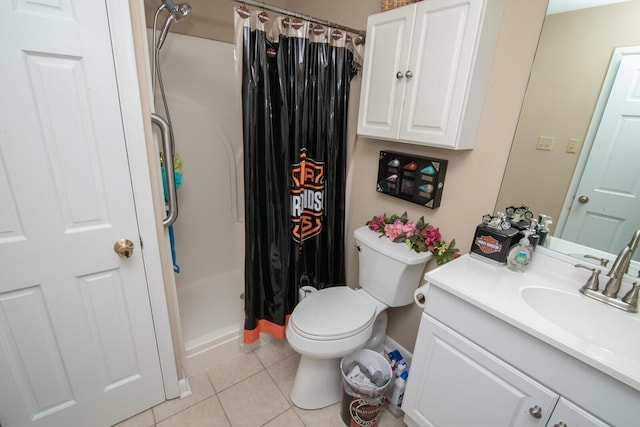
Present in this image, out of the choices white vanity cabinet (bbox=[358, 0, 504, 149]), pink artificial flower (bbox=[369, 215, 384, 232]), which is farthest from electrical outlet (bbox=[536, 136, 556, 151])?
pink artificial flower (bbox=[369, 215, 384, 232])

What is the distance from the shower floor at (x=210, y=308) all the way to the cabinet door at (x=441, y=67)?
145cm

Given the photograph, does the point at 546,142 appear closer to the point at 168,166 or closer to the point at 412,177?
the point at 412,177

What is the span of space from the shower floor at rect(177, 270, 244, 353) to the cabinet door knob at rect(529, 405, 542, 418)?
139 cm

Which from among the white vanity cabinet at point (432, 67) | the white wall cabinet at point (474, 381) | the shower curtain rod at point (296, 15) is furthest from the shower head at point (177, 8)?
the white wall cabinet at point (474, 381)

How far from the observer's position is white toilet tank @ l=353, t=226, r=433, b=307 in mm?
1379

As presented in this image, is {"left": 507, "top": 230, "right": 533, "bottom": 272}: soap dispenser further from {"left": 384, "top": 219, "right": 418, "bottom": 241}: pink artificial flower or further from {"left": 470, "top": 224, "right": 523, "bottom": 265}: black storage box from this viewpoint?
{"left": 384, "top": 219, "right": 418, "bottom": 241}: pink artificial flower

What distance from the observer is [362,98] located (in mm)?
1490

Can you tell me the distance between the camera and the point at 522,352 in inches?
33.4

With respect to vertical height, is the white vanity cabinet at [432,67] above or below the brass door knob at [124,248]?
above

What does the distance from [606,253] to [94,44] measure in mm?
1922

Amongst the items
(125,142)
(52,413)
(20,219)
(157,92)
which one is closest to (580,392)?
(125,142)

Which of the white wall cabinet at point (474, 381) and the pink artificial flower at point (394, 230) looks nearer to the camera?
the white wall cabinet at point (474, 381)

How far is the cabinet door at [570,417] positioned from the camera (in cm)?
74

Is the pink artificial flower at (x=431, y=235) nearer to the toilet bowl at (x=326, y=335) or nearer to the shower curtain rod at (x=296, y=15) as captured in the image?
the toilet bowl at (x=326, y=335)
